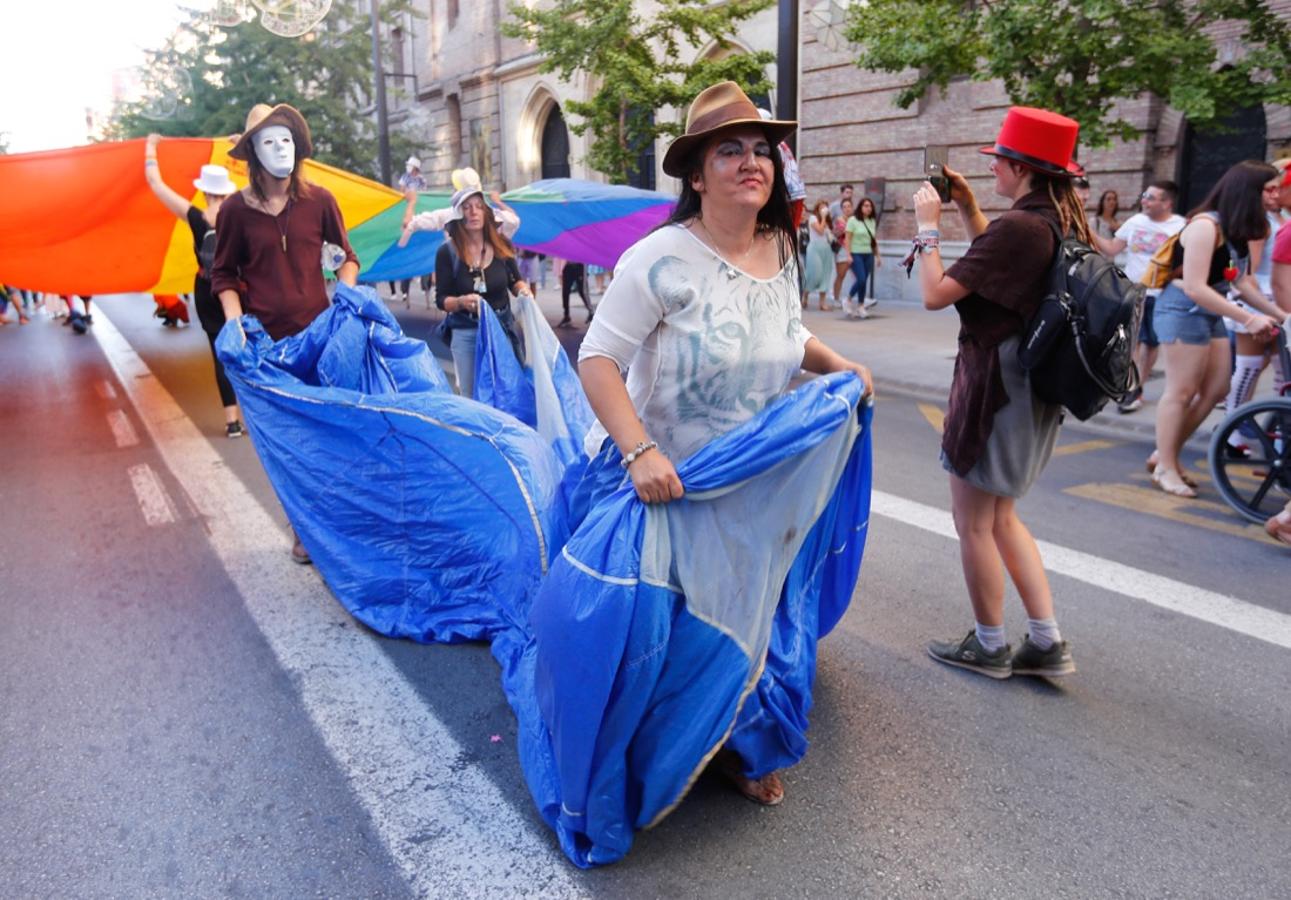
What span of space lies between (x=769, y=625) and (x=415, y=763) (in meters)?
1.19

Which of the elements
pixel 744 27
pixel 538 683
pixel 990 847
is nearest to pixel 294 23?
pixel 538 683

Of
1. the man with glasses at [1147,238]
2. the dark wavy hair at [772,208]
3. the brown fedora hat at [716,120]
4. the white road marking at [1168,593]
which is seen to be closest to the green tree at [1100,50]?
the man with glasses at [1147,238]

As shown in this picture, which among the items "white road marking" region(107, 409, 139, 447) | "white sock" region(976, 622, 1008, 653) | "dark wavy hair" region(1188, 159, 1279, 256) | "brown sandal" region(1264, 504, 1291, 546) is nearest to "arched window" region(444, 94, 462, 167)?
"white road marking" region(107, 409, 139, 447)

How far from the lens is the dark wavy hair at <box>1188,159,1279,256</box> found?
491cm

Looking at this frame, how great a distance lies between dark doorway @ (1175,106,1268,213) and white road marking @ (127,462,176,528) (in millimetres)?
→ 12406

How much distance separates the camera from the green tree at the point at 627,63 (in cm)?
1391

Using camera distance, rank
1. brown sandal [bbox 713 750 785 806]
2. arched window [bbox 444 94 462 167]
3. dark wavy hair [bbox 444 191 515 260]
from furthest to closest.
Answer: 1. arched window [bbox 444 94 462 167]
2. dark wavy hair [bbox 444 191 515 260]
3. brown sandal [bbox 713 750 785 806]

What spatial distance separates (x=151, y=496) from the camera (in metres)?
5.89

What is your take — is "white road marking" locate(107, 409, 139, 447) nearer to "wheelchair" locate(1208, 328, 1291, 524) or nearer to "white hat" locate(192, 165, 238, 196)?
"white hat" locate(192, 165, 238, 196)

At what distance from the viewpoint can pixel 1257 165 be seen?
4.91 m

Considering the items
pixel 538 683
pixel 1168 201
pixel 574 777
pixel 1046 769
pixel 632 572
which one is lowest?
pixel 1046 769

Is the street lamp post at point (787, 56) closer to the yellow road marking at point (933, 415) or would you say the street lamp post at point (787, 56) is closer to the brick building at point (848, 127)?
the brick building at point (848, 127)

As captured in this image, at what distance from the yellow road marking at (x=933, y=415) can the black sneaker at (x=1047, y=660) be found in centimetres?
420

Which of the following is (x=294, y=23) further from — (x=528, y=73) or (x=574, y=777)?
(x=528, y=73)
